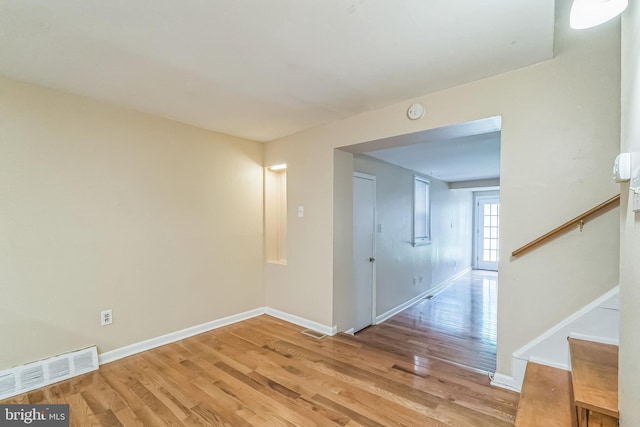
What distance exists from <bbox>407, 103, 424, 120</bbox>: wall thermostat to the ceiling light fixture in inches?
48.9

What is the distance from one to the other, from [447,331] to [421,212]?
2330 millimetres

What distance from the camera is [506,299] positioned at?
2.15m

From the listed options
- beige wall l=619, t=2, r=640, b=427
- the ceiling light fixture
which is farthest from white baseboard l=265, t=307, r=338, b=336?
the ceiling light fixture

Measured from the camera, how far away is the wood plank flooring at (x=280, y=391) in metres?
1.84

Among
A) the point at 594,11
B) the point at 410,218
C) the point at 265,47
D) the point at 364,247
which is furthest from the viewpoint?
the point at 410,218

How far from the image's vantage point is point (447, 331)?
12.4 feet

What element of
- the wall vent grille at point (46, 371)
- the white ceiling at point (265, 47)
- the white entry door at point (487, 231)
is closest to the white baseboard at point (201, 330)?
the wall vent grille at point (46, 371)

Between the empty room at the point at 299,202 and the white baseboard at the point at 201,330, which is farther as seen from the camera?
the white baseboard at the point at 201,330

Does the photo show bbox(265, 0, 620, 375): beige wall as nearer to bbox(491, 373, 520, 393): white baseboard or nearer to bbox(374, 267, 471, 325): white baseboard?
bbox(491, 373, 520, 393): white baseboard

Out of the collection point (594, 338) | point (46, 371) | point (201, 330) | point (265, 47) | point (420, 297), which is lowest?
point (420, 297)

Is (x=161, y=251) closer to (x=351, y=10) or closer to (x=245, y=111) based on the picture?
(x=245, y=111)

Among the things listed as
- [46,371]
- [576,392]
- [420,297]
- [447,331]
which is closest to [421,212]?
[420,297]

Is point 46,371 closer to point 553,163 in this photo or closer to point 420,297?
point 553,163

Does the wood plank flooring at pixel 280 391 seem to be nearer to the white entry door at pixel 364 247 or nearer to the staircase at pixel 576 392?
the staircase at pixel 576 392
